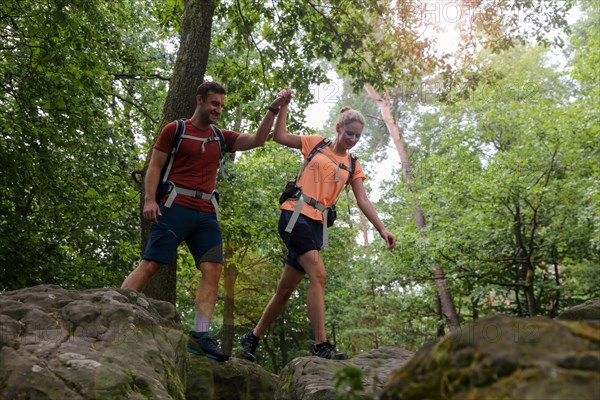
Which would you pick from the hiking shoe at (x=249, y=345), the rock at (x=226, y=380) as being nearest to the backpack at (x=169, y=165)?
the rock at (x=226, y=380)

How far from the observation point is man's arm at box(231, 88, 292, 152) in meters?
5.31

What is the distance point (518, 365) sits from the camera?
1.51 meters

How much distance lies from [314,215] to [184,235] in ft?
4.00

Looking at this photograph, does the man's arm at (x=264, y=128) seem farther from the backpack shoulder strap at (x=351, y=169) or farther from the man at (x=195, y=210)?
the backpack shoulder strap at (x=351, y=169)

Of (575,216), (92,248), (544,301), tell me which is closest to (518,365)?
(92,248)

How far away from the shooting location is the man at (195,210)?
496cm

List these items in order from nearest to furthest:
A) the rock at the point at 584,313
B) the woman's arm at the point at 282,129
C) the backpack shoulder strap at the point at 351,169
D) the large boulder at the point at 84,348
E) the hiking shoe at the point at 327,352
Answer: the large boulder at the point at 84,348, the rock at the point at 584,313, the hiking shoe at the point at 327,352, the woman's arm at the point at 282,129, the backpack shoulder strap at the point at 351,169

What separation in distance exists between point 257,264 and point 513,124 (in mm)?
11388

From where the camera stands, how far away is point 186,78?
7.45 meters

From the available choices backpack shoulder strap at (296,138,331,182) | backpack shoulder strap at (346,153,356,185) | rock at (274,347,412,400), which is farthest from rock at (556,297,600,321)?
backpack shoulder strap at (296,138,331,182)

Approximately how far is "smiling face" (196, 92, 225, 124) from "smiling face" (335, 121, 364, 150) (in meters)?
1.17

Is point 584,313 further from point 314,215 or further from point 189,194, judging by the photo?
point 189,194

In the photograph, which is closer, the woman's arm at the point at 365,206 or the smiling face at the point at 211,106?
the smiling face at the point at 211,106

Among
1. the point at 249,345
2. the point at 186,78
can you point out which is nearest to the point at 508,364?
the point at 249,345
